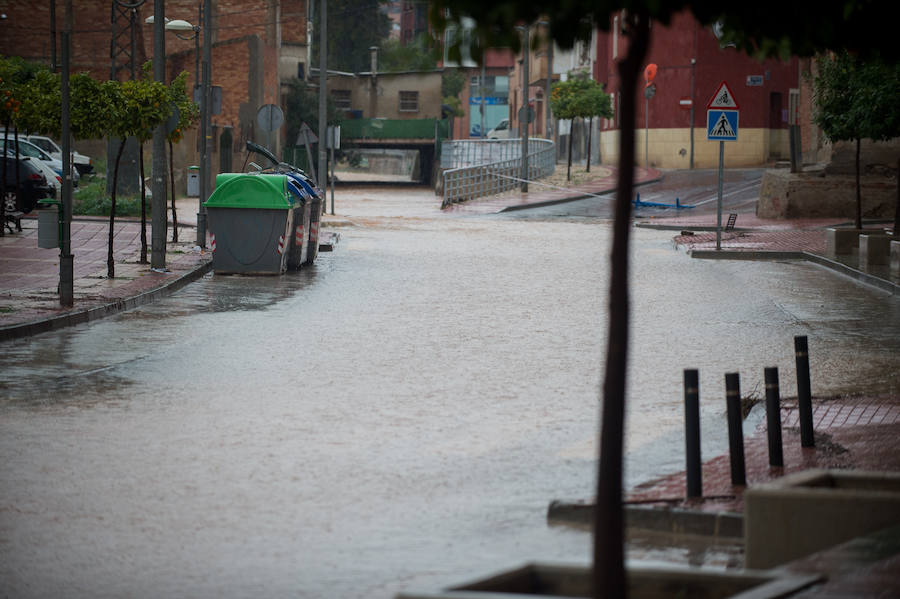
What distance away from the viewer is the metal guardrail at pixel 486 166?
47.8 m

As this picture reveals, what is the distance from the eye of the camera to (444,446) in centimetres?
879

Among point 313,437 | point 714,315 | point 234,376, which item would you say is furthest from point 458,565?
point 714,315

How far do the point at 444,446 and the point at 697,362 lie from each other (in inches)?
172

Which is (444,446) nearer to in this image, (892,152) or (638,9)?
(638,9)

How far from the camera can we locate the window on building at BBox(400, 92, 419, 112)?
76.9 m

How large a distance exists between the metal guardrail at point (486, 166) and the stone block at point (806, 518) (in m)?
39.7

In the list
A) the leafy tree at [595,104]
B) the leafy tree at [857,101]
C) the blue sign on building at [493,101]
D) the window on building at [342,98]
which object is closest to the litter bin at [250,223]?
the leafy tree at [857,101]

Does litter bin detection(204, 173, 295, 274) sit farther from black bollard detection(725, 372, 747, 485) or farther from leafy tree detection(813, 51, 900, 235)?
black bollard detection(725, 372, 747, 485)

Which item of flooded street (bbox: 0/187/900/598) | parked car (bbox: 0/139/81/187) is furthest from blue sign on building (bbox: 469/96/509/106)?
flooded street (bbox: 0/187/900/598)

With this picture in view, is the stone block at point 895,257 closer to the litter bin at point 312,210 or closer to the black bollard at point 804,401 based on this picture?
the litter bin at point 312,210

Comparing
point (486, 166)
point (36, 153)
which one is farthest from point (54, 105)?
point (486, 166)

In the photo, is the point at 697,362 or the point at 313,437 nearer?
the point at 313,437

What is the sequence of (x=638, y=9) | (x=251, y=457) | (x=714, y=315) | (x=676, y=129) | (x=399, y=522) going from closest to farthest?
(x=638, y=9), (x=399, y=522), (x=251, y=457), (x=714, y=315), (x=676, y=129)

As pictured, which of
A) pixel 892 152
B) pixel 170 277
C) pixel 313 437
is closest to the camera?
pixel 313 437
